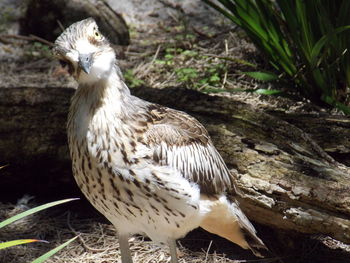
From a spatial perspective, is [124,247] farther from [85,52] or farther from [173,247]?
[85,52]

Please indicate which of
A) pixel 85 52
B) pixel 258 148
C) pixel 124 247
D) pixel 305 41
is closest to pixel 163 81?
pixel 305 41

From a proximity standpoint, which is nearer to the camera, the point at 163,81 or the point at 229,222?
the point at 229,222

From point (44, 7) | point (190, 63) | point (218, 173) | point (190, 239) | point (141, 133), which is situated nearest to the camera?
point (141, 133)

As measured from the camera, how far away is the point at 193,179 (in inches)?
113

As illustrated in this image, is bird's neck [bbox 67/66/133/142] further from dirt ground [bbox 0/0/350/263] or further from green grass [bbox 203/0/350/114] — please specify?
green grass [bbox 203/0/350/114]

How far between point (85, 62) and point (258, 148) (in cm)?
137

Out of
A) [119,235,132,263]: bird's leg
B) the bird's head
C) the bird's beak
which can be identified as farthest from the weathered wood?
the bird's beak

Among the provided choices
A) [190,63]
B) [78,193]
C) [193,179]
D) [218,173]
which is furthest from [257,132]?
[190,63]

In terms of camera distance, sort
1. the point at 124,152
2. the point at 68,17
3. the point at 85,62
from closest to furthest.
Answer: the point at 85,62
the point at 124,152
the point at 68,17

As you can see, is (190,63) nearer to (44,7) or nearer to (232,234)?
(44,7)

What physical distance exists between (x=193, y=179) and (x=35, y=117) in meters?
1.45

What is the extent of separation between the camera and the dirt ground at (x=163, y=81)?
11.8ft

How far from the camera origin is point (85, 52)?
2369mm

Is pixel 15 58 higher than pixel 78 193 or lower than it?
higher
